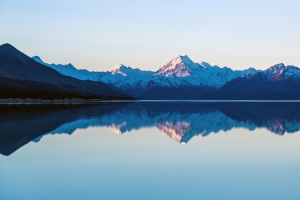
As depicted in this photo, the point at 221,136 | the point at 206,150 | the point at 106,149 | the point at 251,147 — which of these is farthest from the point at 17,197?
the point at 221,136

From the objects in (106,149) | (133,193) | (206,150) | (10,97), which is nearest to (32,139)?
(106,149)

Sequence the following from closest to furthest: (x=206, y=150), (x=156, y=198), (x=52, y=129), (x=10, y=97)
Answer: (x=156, y=198), (x=206, y=150), (x=52, y=129), (x=10, y=97)

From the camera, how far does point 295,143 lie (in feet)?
112

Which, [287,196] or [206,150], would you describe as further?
[206,150]

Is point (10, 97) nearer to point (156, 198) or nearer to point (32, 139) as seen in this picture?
point (32, 139)

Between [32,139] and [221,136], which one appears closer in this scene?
[32,139]

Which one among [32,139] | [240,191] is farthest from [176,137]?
[240,191]

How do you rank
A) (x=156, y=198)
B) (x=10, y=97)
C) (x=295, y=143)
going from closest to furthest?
(x=156, y=198) < (x=295, y=143) < (x=10, y=97)

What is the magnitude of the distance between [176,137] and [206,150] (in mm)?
8201

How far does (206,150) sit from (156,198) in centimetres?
1424

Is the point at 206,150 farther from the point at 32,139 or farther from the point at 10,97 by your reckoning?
the point at 10,97

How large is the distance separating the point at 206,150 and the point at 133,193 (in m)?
13.8

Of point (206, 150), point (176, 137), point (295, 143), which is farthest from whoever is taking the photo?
point (176, 137)

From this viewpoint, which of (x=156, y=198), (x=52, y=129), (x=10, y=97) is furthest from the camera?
(x=10, y=97)
